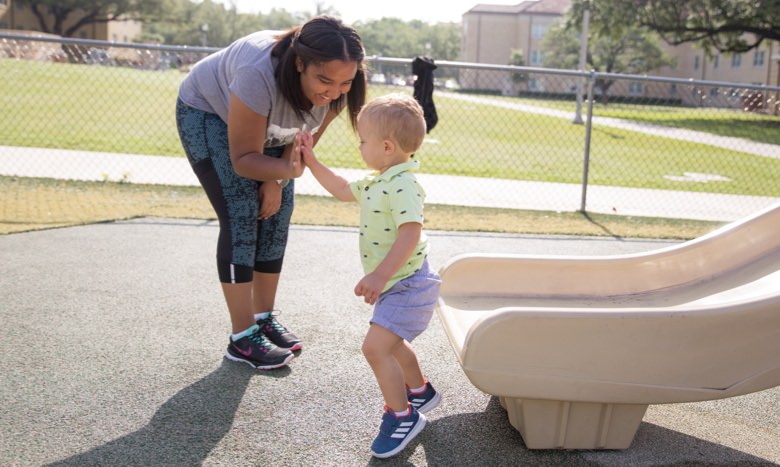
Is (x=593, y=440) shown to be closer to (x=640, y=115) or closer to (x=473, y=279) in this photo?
(x=473, y=279)

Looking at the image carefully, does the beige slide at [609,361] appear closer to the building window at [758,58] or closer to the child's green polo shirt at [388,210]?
the child's green polo shirt at [388,210]

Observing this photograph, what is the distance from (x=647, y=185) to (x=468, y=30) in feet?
236

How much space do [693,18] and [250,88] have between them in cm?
3230

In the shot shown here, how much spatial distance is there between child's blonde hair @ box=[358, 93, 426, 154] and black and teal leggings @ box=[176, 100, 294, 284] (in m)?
0.90

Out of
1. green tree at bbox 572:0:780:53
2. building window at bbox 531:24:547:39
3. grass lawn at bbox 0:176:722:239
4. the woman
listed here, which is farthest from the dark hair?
building window at bbox 531:24:547:39

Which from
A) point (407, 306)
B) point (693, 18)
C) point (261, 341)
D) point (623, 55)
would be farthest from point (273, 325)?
point (623, 55)

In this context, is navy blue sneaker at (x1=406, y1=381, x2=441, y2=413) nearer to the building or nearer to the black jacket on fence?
the black jacket on fence

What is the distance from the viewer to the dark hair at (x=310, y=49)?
2908 mm

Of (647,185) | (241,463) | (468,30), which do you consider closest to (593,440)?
(241,463)

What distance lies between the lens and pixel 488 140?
60.9 feet

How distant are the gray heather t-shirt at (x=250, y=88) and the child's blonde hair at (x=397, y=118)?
0.54m

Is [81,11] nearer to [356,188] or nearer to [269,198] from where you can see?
[269,198]

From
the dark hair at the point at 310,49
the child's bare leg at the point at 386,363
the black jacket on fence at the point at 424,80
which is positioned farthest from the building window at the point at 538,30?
the child's bare leg at the point at 386,363

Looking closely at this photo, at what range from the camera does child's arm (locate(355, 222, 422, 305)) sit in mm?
2607
